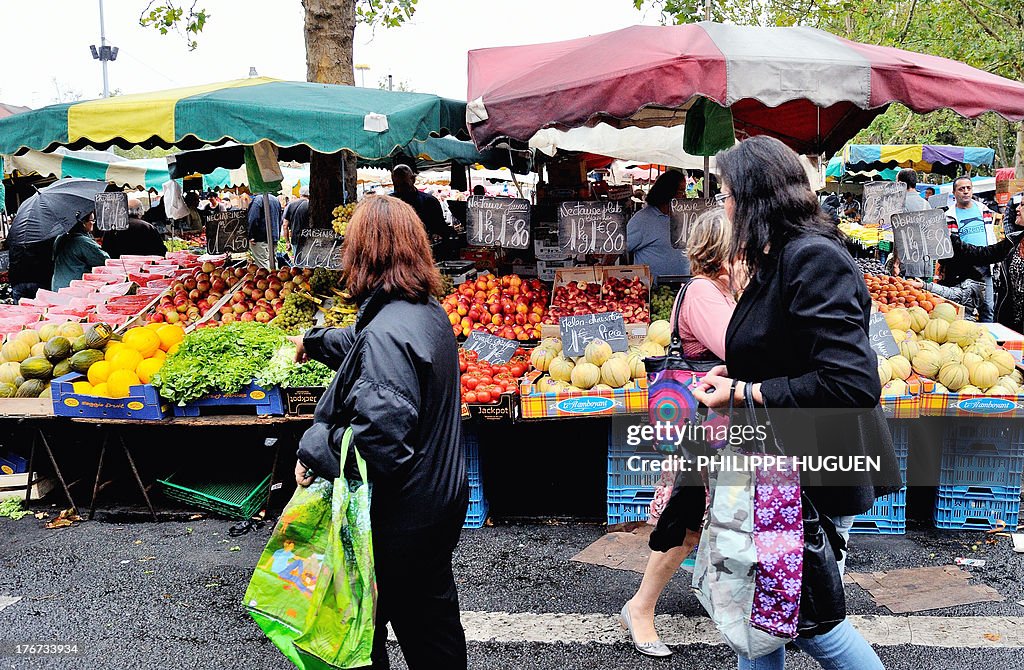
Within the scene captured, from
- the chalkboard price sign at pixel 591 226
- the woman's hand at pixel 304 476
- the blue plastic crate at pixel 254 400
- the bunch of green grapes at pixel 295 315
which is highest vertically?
the chalkboard price sign at pixel 591 226

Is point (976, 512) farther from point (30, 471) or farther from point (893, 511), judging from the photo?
point (30, 471)

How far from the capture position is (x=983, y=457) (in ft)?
14.4

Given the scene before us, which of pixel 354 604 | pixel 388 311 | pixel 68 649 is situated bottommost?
pixel 68 649

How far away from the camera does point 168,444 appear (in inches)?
215

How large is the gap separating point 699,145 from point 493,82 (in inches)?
56.0

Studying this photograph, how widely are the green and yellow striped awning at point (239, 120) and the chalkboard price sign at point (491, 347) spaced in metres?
1.34

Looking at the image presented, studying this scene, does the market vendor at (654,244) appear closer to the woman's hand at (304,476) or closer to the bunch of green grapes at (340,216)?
the bunch of green grapes at (340,216)

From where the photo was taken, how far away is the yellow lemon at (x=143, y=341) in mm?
5188

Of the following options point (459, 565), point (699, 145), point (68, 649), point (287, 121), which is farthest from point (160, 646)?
point (699, 145)

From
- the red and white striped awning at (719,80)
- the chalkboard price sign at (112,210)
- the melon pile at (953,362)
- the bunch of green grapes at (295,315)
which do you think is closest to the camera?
the red and white striped awning at (719,80)

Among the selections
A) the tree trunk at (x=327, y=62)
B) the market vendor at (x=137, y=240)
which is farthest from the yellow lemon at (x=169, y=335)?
the market vendor at (x=137, y=240)

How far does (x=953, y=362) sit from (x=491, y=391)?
2623mm

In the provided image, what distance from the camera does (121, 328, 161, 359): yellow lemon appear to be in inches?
204

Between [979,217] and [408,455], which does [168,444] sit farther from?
[979,217]
